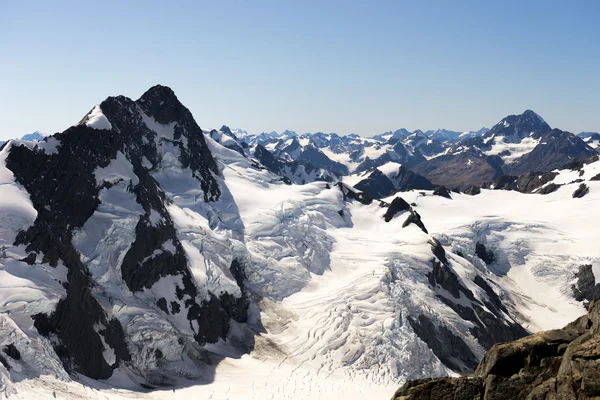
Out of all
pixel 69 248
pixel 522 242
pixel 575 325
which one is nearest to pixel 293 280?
pixel 69 248

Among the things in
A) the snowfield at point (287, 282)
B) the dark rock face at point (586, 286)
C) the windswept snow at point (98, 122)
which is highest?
the windswept snow at point (98, 122)

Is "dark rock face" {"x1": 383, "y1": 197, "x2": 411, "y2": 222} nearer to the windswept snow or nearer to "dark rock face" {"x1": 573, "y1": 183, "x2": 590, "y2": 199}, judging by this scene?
the windswept snow

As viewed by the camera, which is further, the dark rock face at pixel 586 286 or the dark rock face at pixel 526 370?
the dark rock face at pixel 586 286

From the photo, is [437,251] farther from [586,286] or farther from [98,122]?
[98,122]

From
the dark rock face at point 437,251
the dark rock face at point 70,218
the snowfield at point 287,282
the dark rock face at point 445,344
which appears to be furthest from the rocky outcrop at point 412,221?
the dark rock face at point 70,218

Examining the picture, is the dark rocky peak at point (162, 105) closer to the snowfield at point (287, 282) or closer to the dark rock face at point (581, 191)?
the snowfield at point (287, 282)

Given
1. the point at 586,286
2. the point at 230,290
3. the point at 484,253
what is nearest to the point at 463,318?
the point at 230,290

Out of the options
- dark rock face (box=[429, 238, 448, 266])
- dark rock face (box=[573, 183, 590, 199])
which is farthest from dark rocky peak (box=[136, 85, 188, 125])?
dark rock face (box=[573, 183, 590, 199])

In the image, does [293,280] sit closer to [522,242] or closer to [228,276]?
[228,276]
